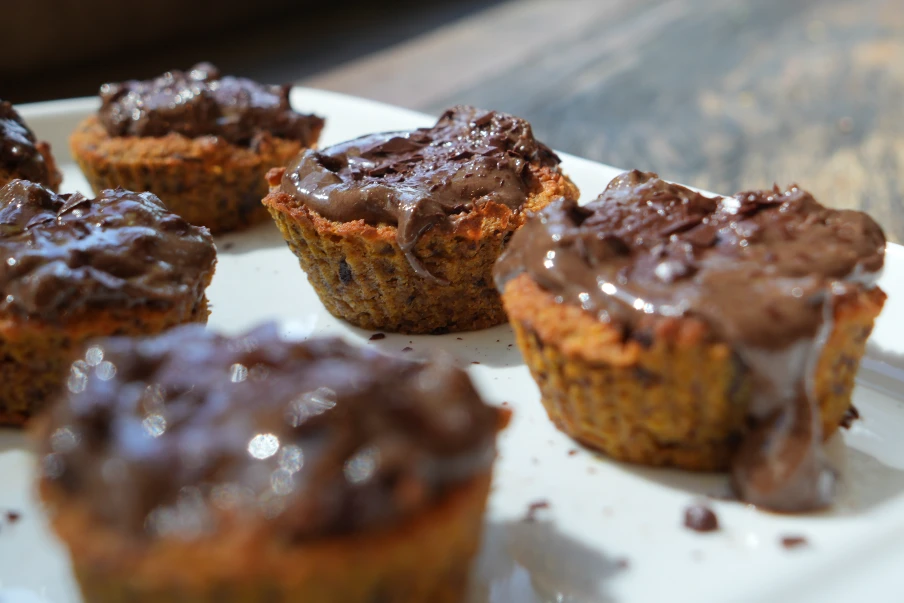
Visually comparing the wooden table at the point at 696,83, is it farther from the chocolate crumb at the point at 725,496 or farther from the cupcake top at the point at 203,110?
the chocolate crumb at the point at 725,496

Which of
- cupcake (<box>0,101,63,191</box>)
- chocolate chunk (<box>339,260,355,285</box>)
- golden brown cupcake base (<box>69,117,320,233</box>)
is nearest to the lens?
chocolate chunk (<box>339,260,355,285</box>)

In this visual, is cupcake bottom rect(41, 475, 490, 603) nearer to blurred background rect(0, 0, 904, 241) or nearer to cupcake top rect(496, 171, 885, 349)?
cupcake top rect(496, 171, 885, 349)

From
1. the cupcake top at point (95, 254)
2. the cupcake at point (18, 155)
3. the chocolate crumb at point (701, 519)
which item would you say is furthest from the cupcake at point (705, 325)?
the cupcake at point (18, 155)

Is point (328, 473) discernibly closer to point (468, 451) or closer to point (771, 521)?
point (468, 451)

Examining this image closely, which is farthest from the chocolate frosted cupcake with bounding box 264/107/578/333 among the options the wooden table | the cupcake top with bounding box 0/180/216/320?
the wooden table

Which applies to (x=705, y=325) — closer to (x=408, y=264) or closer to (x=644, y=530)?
(x=644, y=530)

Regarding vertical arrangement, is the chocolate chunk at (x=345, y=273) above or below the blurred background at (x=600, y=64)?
above
